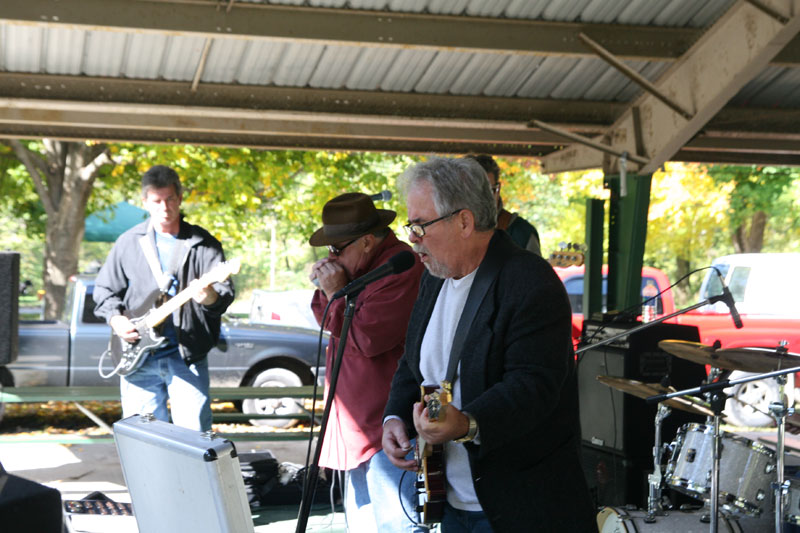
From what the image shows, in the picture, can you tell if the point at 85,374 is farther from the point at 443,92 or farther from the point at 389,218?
the point at 389,218

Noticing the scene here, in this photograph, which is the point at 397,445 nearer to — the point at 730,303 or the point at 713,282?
the point at 730,303

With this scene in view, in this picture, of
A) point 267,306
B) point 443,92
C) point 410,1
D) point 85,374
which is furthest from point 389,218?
point 267,306

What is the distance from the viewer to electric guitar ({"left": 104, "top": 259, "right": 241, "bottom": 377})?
487 cm

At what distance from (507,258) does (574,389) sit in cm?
39

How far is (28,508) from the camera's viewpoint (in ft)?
4.65

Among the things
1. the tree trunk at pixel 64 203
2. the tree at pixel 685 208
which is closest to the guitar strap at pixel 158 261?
the tree trunk at pixel 64 203

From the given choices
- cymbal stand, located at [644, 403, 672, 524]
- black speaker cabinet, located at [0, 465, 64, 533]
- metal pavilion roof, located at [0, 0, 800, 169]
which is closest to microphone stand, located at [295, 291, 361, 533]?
black speaker cabinet, located at [0, 465, 64, 533]

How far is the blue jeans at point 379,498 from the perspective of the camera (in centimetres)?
307

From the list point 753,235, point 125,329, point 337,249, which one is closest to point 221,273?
point 125,329

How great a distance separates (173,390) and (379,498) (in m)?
2.08

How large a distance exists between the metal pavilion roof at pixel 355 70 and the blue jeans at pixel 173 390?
6.01 ft

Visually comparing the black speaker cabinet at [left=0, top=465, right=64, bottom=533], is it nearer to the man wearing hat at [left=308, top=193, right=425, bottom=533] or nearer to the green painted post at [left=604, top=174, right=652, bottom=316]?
the man wearing hat at [left=308, top=193, right=425, bottom=533]

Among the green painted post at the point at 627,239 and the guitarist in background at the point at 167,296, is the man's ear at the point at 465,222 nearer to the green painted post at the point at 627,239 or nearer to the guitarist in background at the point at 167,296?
the guitarist in background at the point at 167,296

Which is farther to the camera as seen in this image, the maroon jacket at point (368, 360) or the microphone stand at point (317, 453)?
the maroon jacket at point (368, 360)
